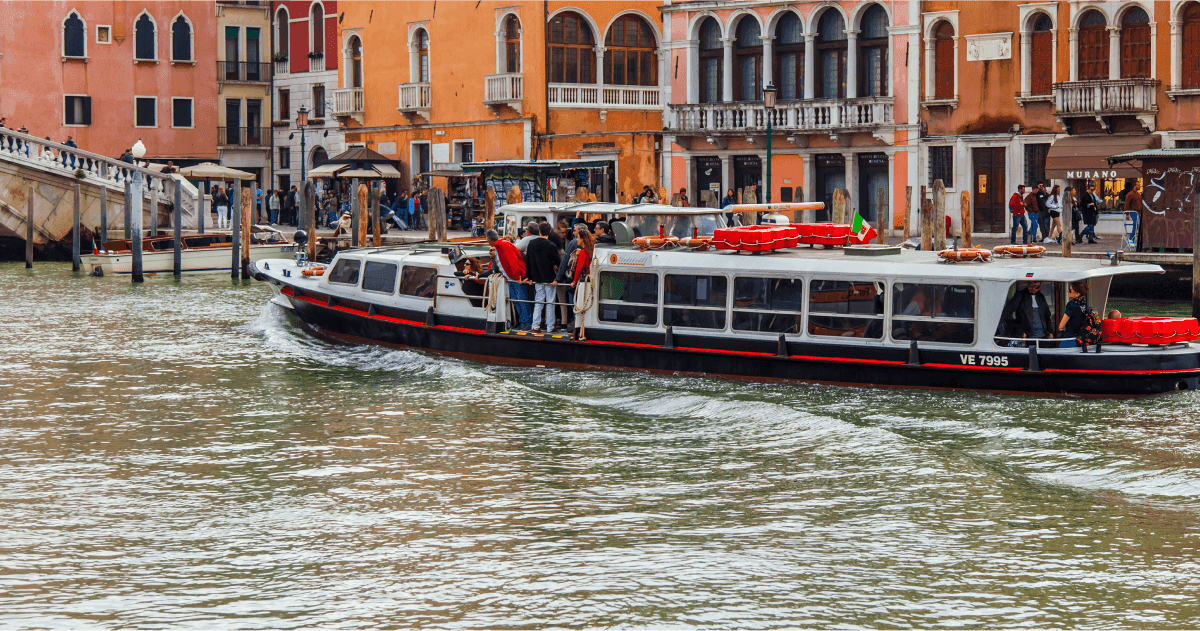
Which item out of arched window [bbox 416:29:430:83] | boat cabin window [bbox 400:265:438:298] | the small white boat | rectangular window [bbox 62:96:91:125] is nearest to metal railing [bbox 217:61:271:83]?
rectangular window [bbox 62:96:91:125]

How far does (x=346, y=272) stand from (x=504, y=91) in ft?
68.8

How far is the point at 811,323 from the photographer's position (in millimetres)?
16609

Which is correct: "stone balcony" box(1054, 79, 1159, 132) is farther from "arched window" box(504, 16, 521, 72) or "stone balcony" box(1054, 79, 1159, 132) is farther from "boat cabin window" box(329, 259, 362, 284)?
"boat cabin window" box(329, 259, 362, 284)

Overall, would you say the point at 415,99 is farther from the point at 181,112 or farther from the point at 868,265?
the point at 868,265

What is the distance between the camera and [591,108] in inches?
1610

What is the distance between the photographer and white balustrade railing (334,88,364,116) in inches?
1834

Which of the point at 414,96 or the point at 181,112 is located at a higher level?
the point at 181,112

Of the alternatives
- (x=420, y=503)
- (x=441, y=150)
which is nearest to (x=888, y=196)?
(x=441, y=150)

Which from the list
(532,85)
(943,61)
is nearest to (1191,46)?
(943,61)

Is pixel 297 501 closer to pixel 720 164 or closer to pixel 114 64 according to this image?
pixel 720 164

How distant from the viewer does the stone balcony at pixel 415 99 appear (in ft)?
144

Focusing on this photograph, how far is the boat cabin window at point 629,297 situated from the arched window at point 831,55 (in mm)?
19667

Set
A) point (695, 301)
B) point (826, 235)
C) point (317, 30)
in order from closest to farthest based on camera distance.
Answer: point (695, 301)
point (826, 235)
point (317, 30)

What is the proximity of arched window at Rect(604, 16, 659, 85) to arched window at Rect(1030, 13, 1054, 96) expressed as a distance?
12.2 m
